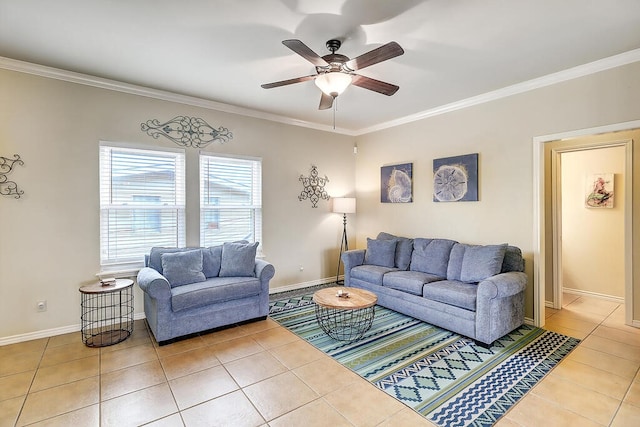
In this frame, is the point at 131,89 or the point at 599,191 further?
the point at 599,191

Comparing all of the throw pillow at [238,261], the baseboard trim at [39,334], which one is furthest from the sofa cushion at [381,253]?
the baseboard trim at [39,334]

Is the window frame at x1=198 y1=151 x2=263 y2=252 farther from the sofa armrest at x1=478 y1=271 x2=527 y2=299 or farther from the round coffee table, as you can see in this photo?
the sofa armrest at x1=478 y1=271 x2=527 y2=299

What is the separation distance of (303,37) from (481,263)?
2.98 meters

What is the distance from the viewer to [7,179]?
10.3 ft

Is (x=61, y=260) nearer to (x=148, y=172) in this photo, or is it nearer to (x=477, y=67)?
(x=148, y=172)

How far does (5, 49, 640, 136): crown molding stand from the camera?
10.2 ft

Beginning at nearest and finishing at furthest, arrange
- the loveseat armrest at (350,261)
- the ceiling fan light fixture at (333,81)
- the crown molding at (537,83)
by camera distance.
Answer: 1. the ceiling fan light fixture at (333,81)
2. the crown molding at (537,83)
3. the loveseat armrest at (350,261)

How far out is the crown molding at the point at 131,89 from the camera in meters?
3.17

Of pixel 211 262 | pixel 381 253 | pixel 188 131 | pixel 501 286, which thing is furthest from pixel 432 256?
pixel 188 131

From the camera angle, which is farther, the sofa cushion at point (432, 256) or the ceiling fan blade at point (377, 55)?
the sofa cushion at point (432, 256)

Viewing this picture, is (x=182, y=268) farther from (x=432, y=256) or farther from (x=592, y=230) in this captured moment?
(x=592, y=230)

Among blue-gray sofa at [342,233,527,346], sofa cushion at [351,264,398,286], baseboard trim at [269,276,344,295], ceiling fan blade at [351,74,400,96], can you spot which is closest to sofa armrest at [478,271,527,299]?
blue-gray sofa at [342,233,527,346]

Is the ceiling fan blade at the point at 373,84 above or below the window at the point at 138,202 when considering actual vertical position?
above

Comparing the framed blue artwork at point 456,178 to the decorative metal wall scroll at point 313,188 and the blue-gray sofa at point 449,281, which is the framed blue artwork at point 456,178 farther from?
the decorative metal wall scroll at point 313,188
